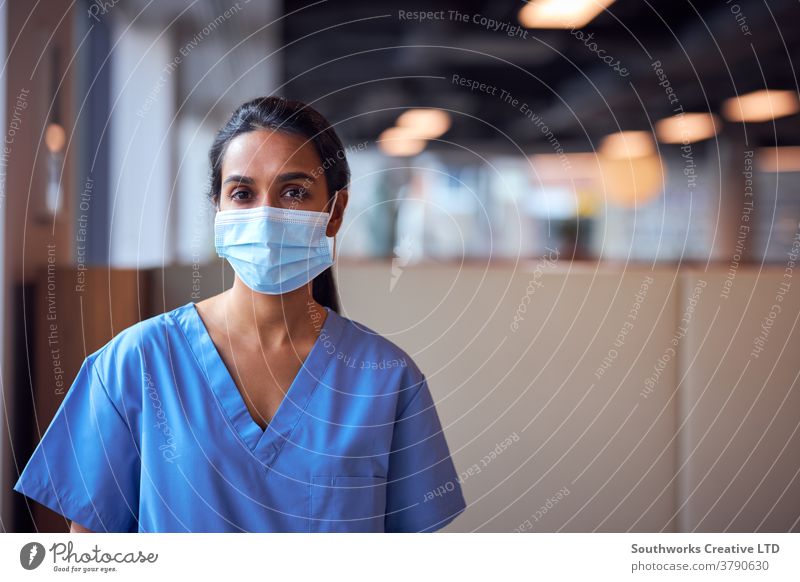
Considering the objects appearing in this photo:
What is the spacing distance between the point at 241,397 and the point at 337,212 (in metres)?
0.22

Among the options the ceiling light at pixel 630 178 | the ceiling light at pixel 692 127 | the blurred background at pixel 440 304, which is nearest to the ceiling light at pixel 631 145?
A: the ceiling light at pixel 630 178

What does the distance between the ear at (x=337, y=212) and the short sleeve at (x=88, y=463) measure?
11.1 inches

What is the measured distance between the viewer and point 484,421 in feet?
3.40

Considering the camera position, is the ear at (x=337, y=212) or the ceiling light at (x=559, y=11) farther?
the ceiling light at (x=559, y=11)

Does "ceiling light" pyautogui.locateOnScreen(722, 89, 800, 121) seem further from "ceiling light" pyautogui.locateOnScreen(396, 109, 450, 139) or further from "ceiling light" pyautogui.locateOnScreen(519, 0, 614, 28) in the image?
"ceiling light" pyautogui.locateOnScreen(519, 0, 614, 28)

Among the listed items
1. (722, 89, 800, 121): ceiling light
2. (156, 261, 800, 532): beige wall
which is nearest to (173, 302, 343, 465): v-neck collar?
(156, 261, 800, 532): beige wall

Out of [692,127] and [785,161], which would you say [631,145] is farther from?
[785,161]

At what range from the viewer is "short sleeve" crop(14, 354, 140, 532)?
72cm

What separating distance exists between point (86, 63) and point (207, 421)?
463 mm

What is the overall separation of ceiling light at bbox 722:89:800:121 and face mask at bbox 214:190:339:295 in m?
2.75

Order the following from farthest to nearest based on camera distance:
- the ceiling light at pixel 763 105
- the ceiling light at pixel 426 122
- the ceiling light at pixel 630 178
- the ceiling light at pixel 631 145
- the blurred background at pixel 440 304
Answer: the ceiling light at pixel 631 145
the ceiling light at pixel 630 178
the ceiling light at pixel 426 122
the ceiling light at pixel 763 105
the blurred background at pixel 440 304

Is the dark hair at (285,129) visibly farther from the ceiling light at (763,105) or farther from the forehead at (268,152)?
the ceiling light at (763,105)

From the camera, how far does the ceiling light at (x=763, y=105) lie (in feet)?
10.1
